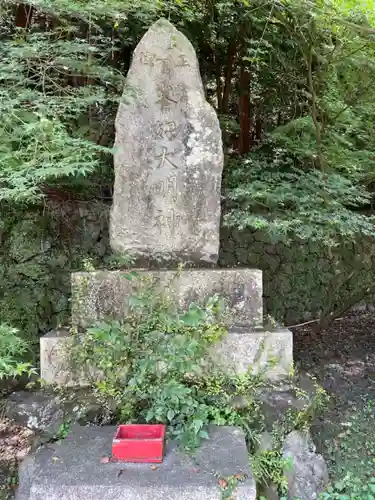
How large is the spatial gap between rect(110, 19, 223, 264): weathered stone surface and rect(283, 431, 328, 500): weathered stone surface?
132 centimetres

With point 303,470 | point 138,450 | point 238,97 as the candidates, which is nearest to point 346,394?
point 303,470

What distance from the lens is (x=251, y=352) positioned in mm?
2797

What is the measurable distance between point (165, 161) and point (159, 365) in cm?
143

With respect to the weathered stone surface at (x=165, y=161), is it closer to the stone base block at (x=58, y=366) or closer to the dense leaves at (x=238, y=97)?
the dense leaves at (x=238, y=97)

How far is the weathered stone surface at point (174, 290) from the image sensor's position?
288cm

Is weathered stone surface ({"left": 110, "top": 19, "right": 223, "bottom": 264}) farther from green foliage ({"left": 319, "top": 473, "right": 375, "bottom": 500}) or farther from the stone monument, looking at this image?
green foliage ({"left": 319, "top": 473, "right": 375, "bottom": 500})

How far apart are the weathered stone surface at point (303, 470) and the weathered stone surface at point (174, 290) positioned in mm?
772

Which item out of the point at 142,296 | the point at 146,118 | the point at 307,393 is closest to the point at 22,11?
the point at 146,118

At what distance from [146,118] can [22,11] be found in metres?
2.70

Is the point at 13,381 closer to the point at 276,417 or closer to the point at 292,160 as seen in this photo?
the point at 276,417

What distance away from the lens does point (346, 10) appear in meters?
3.96

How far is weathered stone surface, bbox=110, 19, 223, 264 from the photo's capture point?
3.07 metres

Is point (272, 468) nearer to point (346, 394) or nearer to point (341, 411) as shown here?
point (341, 411)

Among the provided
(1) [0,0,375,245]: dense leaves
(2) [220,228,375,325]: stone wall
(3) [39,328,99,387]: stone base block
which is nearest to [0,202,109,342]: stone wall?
(1) [0,0,375,245]: dense leaves
